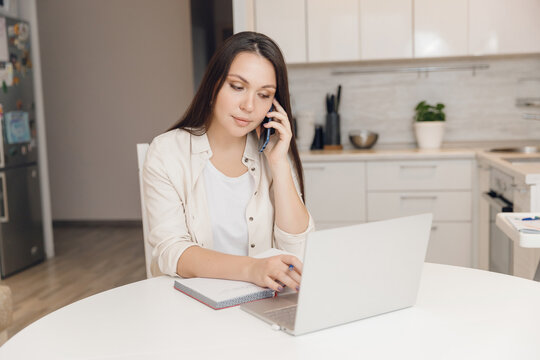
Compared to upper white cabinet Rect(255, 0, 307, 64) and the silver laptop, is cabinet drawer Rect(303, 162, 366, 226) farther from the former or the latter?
the silver laptop

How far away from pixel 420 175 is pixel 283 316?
2640mm

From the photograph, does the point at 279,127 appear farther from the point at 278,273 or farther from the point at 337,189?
the point at 337,189

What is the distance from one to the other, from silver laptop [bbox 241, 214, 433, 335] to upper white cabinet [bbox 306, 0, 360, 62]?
2.90 meters

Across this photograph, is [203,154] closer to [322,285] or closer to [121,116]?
[322,285]

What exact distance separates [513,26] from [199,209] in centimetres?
279

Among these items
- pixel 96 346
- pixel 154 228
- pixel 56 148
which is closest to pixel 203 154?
pixel 154 228

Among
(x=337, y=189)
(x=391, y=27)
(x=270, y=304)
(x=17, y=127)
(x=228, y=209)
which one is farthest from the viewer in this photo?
(x=17, y=127)

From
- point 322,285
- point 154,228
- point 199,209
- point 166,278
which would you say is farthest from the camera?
point 199,209

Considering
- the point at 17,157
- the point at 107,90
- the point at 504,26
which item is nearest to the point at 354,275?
the point at 504,26

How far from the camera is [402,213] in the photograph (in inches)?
139

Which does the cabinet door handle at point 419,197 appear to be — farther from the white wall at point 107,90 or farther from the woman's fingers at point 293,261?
the white wall at point 107,90

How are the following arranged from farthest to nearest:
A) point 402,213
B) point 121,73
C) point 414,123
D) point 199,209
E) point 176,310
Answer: point 121,73
point 414,123
point 402,213
point 199,209
point 176,310

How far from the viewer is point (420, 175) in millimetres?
3500

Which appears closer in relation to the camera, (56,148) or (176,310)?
(176,310)
